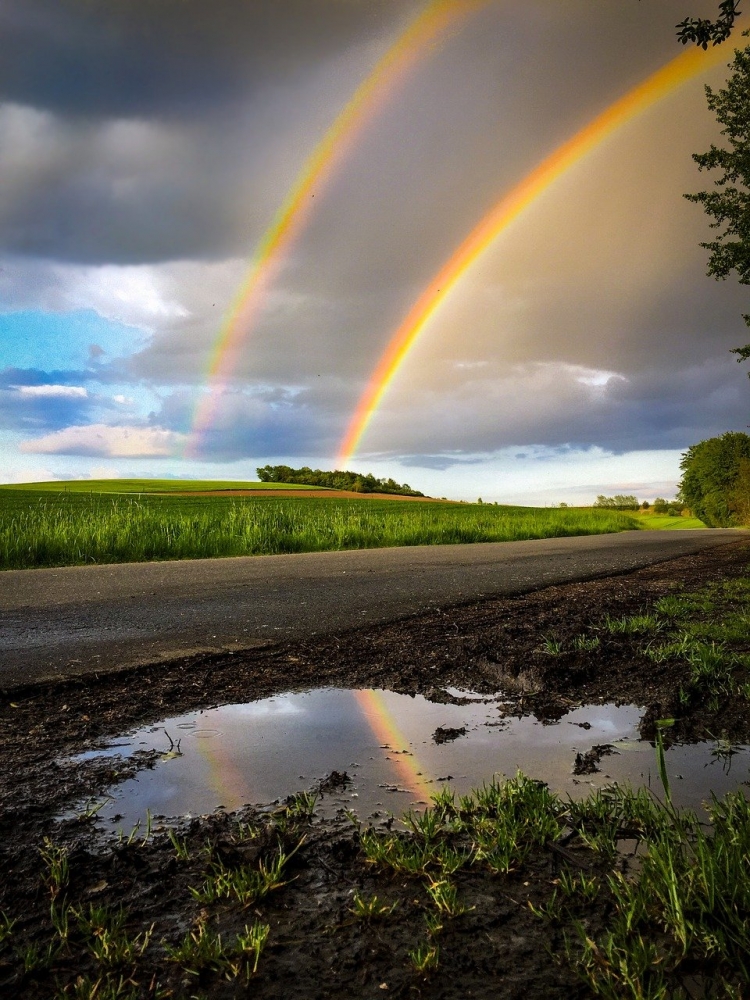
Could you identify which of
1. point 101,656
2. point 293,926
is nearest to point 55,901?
point 293,926

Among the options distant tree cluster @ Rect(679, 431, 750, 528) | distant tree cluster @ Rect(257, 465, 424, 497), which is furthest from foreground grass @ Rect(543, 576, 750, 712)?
distant tree cluster @ Rect(257, 465, 424, 497)

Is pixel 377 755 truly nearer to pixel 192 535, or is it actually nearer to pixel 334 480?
pixel 192 535

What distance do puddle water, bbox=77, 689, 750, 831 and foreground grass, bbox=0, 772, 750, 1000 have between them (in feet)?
0.78

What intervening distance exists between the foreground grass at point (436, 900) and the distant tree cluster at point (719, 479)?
41497 mm

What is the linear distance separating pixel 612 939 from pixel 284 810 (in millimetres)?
1089

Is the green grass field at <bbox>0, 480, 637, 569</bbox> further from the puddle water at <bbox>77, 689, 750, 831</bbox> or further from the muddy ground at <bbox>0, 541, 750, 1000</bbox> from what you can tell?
the puddle water at <bbox>77, 689, 750, 831</bbox>

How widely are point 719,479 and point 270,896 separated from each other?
47.3 meters

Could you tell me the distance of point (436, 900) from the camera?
1789 millimetres

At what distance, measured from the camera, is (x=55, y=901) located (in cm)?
185

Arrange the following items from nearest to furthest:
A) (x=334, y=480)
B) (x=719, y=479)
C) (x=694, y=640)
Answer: (x=694, y=640) < (x=719, y=479) < (x=334, y=480)

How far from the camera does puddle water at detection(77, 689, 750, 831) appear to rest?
247 cm

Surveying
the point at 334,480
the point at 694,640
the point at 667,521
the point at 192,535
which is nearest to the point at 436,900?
the point at 694,640

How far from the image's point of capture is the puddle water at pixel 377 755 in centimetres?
247

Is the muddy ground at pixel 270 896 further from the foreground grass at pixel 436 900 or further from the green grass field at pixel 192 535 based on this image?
the green grass field at pixel 192 535
